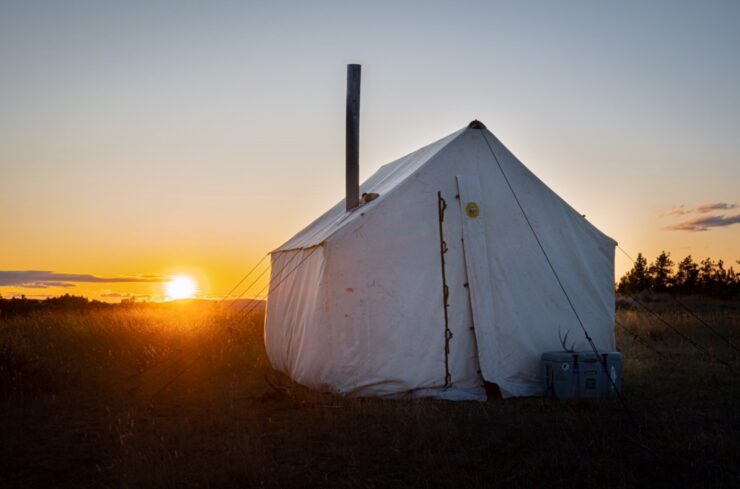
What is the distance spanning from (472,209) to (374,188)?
6.87 ft

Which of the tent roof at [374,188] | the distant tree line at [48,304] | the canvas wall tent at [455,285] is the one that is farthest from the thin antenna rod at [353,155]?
the distant tree line at [48,304]

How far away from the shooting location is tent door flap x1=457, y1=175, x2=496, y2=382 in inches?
305

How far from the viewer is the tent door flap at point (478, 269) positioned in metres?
7.73

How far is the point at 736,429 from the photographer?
19.5 ft

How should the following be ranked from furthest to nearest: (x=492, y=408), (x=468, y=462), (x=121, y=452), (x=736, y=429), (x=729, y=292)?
(x=729, y=292) → (x=492, y=408) → (x=736, y=429) → (x=121, y=452) → (x=468, y=462)

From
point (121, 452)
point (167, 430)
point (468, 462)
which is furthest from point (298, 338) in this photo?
point (468, 462)

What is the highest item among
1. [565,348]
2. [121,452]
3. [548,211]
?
[548,211]

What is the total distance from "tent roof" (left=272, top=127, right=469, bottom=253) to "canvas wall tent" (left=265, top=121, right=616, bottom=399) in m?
0.08

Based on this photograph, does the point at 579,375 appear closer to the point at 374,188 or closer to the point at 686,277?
the point at 374,188

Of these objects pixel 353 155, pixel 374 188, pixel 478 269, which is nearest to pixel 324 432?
pixel 478 269

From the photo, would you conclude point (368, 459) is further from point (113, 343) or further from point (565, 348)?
point (113, 343)

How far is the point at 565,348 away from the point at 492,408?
67.6 inches

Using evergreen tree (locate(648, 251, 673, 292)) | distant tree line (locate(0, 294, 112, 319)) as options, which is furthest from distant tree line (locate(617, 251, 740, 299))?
distant tree line (locate(0, 294, 112, 319))

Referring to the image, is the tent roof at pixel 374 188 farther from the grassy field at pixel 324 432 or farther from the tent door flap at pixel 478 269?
the grassy field at pixel 324 432
